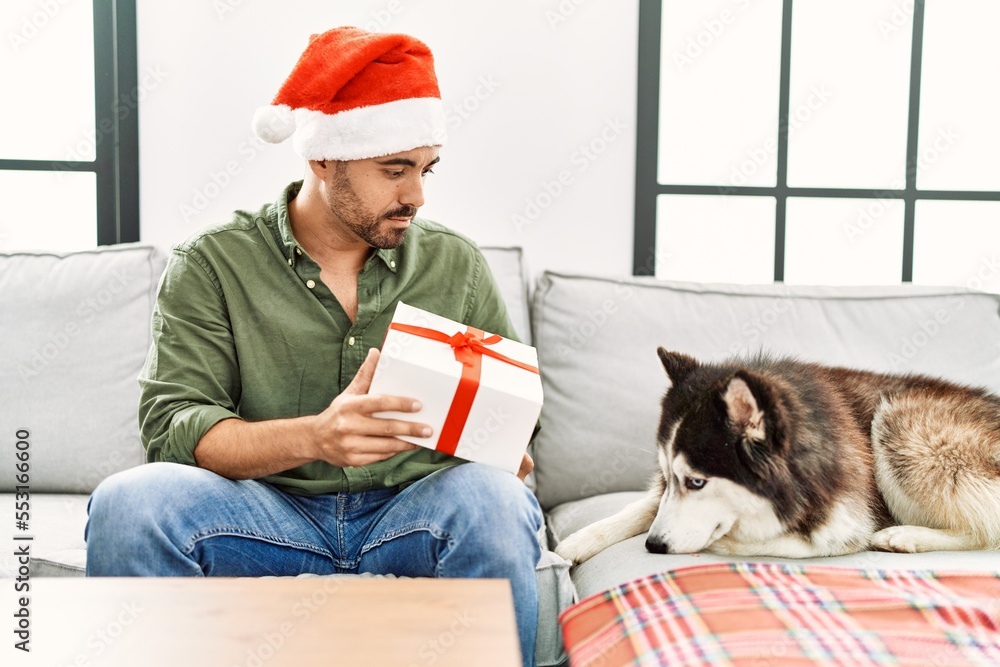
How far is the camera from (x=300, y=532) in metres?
1.45

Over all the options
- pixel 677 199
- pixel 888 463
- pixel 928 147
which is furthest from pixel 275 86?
pixel 928 147

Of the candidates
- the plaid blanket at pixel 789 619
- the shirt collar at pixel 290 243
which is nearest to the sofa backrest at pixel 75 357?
the shirt collar at pixel 290 243

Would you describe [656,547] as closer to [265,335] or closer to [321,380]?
[321,380]

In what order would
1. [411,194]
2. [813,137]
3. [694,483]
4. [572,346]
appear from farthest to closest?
[813,137]
[572,346]
[411,194]
[694,483]

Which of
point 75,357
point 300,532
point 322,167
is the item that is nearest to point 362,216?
point 322,167

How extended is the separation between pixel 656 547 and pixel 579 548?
0.19m

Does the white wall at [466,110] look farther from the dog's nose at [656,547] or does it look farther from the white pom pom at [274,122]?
the dog's nose at [656,547]

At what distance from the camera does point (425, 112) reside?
1648 millimetres

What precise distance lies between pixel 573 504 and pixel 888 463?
0.74 meters

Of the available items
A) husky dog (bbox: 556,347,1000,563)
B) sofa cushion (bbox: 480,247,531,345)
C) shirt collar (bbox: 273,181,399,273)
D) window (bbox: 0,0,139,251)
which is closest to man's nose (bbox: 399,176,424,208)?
shirt collar (bbox: 273,181,399,273)

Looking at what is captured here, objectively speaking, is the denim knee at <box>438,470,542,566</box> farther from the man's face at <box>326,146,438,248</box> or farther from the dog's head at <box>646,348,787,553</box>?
the man's face at <box>326,146,438,248</box>

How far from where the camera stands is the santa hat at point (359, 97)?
1595 mm

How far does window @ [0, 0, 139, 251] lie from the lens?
2.50 m

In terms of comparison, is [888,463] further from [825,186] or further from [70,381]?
[70,381]
